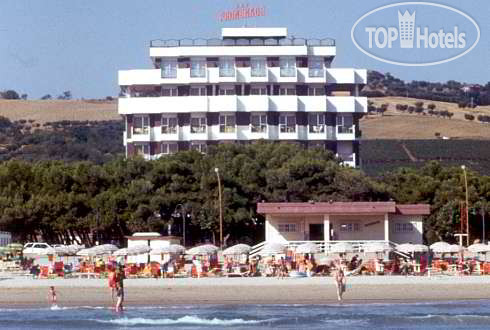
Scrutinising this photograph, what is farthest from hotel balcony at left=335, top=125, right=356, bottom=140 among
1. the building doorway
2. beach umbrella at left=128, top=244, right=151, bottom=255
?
beach umbrella at left=128, top=244, right=151, bottom=255

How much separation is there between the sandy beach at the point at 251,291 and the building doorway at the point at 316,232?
15.2 metres

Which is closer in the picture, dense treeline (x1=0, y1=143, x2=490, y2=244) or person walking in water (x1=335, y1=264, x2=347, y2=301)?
person walking in water (x1=335, y1=264, x2=347, y2=301)

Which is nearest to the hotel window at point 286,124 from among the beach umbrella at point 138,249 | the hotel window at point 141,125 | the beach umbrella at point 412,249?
the hotel window at point 141,125

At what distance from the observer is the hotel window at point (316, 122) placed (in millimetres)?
95250

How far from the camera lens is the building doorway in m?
66.6

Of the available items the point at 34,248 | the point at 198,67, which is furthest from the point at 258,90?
the point at 34,248

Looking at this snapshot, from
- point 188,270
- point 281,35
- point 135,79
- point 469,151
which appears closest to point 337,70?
point 281,35

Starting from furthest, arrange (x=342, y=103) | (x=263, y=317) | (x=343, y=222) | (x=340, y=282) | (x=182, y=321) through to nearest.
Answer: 1. (x=342, y=103)
2. (x=343, y=222)
3. (x=340, y=282)
4. (x=263, y=317)
5. (x=182, y=321)

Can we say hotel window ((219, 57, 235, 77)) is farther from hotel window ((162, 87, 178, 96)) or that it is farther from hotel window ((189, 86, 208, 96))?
hotel window ((162, 87, 178, 96))

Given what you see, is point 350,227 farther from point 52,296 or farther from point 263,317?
point 263,317

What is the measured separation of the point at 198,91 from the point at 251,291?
49.2 m

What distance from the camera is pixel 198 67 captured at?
96.2m

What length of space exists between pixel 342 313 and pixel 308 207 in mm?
24363

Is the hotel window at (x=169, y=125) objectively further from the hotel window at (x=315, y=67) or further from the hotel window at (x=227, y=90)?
the hotel window at (x=315, y=67)
